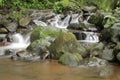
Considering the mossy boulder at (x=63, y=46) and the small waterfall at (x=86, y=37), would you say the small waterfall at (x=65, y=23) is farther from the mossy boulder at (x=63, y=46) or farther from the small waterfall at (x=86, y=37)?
the mossy boulder at (x=63, y=46)

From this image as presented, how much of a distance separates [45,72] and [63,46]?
2529mm

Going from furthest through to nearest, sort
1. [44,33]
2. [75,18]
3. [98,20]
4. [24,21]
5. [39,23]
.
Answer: [75,18]
[39,23]
[24,21]
[98,20]
[44,33]

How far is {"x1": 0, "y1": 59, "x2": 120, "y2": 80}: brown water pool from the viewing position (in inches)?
397

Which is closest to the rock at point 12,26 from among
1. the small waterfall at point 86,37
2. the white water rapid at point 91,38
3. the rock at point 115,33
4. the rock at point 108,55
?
the small waterfall at point 86,37

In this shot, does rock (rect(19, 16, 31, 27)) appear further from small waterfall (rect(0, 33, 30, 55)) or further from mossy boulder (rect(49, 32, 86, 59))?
mossy boulder (rect(49, 32, 86, 59))

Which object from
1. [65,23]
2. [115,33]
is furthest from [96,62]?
[65,23]

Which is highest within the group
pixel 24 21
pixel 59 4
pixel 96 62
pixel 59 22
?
pixel 59 4

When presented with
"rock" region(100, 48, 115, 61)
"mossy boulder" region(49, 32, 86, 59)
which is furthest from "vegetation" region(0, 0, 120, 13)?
"rock" region(100, 48, 115, 61)

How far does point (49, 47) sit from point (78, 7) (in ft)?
33.6

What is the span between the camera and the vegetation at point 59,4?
73.8 ft

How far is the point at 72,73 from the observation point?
1068 cm

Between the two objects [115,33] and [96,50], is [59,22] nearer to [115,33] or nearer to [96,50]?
[115,33]

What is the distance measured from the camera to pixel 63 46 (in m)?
13.1

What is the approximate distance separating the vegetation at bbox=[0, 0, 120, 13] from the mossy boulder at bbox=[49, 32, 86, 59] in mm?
9286
